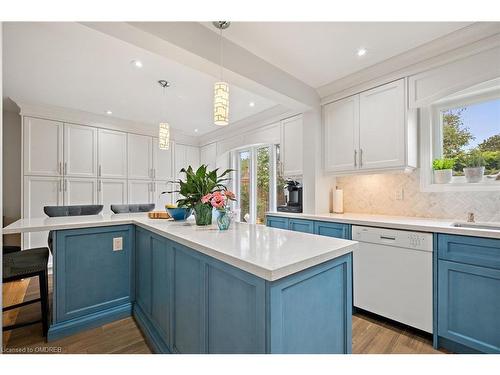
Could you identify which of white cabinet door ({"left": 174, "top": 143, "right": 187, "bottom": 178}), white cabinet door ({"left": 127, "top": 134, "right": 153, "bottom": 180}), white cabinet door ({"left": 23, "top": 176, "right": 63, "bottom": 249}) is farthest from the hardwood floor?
white cabinet door ({"left": 174, "top": 143, "right": 187, "bottom": 178})

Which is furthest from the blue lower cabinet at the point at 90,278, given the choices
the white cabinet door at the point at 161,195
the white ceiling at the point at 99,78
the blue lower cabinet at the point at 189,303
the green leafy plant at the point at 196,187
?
the white cabinet door at the point at 161,195

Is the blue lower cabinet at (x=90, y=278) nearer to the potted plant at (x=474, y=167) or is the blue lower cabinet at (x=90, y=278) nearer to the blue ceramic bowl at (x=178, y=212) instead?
the blue ceramic bowl at (x=178, y=212)

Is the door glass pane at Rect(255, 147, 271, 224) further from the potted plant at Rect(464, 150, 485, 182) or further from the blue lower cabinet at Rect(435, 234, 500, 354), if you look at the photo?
the blue lower cabinet at Rect(435, 234, 500, 354)

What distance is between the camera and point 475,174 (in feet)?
6.76

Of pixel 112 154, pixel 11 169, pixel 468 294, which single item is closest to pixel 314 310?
pixel 468 294

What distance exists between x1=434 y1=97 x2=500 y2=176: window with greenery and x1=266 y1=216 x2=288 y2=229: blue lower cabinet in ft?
5.66

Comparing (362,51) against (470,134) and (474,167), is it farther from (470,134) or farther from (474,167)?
(474,167)

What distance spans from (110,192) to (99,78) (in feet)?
6.99

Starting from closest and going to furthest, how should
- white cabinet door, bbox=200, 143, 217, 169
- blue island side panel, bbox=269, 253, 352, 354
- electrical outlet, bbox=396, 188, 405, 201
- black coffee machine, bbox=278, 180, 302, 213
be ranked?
blue island side panel, bbox=269, 253, 352, 354, electrical outlet, bbox=396, 188, 405, 201, black coffee machine, bbox=278, 180, 302, 213, white cabinet door, bbox=200, 143, 217, 169

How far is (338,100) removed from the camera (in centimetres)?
275

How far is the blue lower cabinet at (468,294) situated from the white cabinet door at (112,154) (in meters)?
4.58

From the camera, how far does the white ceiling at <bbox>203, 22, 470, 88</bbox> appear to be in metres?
1.80
